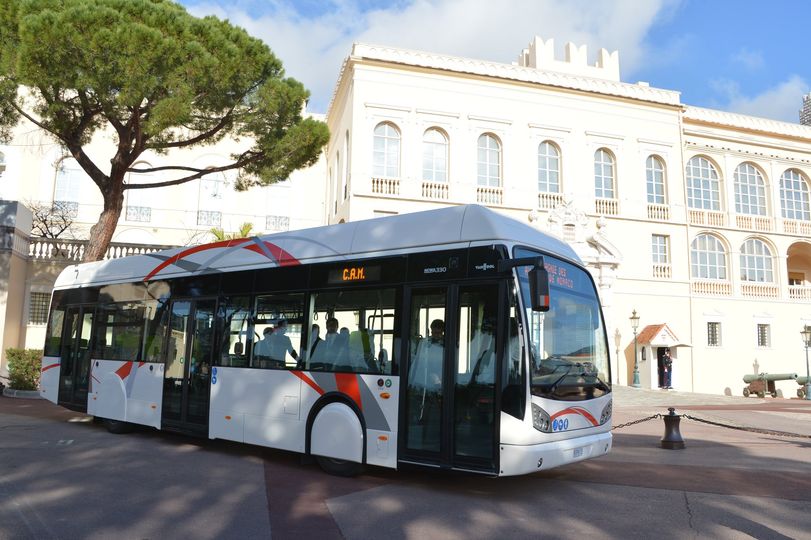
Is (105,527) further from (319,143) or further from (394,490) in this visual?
(319,143)

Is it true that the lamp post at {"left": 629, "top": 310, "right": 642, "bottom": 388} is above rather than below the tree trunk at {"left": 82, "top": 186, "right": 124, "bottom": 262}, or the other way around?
below

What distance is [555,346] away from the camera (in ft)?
23.2

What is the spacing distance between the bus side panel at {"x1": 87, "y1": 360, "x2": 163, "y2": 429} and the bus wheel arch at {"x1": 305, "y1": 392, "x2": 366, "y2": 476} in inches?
143

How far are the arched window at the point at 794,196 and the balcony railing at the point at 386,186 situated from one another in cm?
2153

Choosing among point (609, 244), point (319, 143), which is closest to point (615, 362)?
point (609, 244)

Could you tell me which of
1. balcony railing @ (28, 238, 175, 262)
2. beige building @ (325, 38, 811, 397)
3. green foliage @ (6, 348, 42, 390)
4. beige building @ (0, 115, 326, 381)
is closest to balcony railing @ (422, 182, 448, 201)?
beige building @ (325, 38, 811, 397)

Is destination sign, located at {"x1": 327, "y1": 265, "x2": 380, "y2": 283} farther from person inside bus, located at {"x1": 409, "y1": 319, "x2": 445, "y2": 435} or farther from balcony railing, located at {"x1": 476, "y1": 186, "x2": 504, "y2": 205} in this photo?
balcony railing, located at {"x1": 476, "y1": 186, "x2": 504, "y2": 205}

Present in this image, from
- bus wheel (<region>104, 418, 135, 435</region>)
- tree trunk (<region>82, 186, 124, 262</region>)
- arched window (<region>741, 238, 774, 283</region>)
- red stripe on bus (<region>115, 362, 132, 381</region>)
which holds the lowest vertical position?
bus wheel (<region>104, 418, 135, 435</region>)

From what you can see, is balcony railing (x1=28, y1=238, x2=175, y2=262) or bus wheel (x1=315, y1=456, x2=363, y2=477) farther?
balcony railing (x1=28, y1=238, x2=175, y2=262)

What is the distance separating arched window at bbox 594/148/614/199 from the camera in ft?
103

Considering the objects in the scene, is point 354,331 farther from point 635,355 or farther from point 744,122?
point 744,122

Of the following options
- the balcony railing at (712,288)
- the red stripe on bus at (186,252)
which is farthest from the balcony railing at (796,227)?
the red stripe on bus at (186,252)

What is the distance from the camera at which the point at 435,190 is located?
2873 cm

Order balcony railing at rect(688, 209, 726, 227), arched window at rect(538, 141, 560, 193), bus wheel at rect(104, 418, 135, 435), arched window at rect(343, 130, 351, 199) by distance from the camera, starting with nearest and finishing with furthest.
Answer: bus wheel at rect(104, 418, 135, 435) → arched window at rect(343, 130, 351, 199) → arched window at rect(538, 141, 560, 193) → balcony railing at rect(688, 209, 726, 227)
